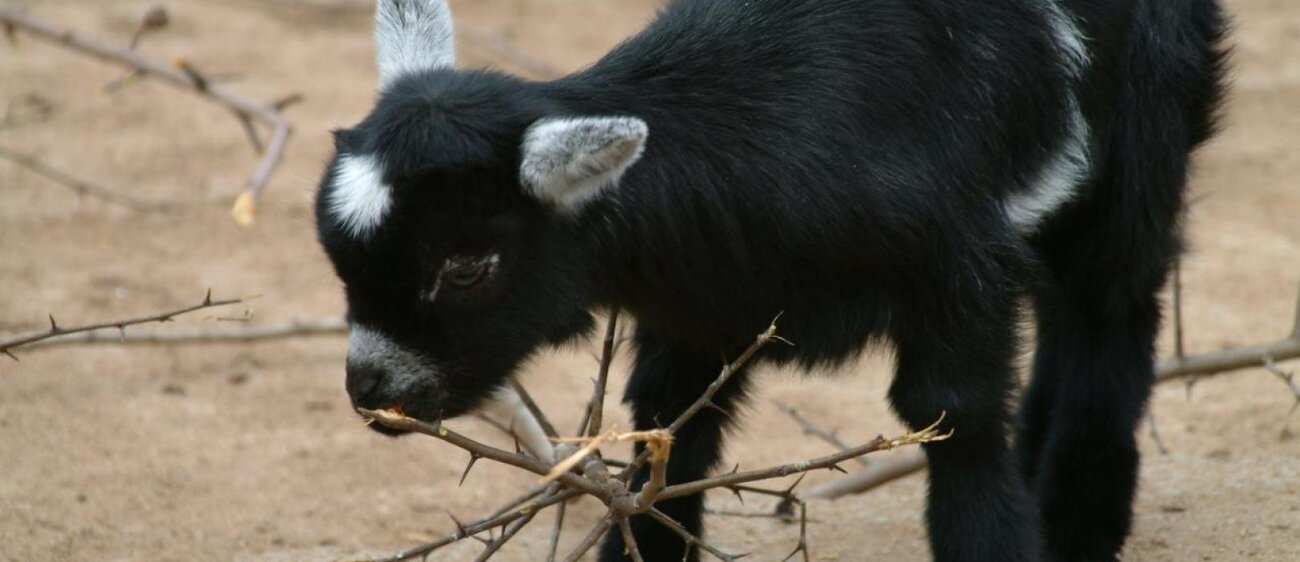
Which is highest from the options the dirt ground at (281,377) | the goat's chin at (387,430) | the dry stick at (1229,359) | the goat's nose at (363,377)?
the goat's nose at (363,377)

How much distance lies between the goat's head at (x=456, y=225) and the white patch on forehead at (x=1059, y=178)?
120 cm

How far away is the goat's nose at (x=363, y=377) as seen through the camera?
3633mm

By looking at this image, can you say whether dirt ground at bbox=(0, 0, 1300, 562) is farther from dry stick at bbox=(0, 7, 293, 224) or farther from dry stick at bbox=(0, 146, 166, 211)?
dry stick at bbox=(0, 7, 293, 224)

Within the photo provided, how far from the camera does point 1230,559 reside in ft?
14.8

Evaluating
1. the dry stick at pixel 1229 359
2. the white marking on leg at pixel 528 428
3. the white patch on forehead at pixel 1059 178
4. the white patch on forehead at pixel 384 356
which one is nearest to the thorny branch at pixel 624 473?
the white patch on forehead at pixel 384 356

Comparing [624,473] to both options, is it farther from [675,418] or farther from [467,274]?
[467,274]

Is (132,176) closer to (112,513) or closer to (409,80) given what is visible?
(112,513)

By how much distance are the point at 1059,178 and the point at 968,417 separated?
70 cm

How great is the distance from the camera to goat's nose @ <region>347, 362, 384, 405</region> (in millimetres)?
3633

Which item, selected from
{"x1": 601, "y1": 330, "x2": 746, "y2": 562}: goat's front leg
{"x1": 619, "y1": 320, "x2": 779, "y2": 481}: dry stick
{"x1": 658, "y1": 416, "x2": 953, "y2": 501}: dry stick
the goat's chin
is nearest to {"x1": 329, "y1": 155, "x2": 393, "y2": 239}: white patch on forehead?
the goat's chin

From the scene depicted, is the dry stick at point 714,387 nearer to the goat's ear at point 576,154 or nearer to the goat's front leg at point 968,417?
the goat's front leg at point 968,417

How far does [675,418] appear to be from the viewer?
4.48m

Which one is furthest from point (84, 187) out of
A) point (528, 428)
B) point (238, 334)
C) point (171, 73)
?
point (528, 428)

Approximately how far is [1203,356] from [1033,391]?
2.85ft
